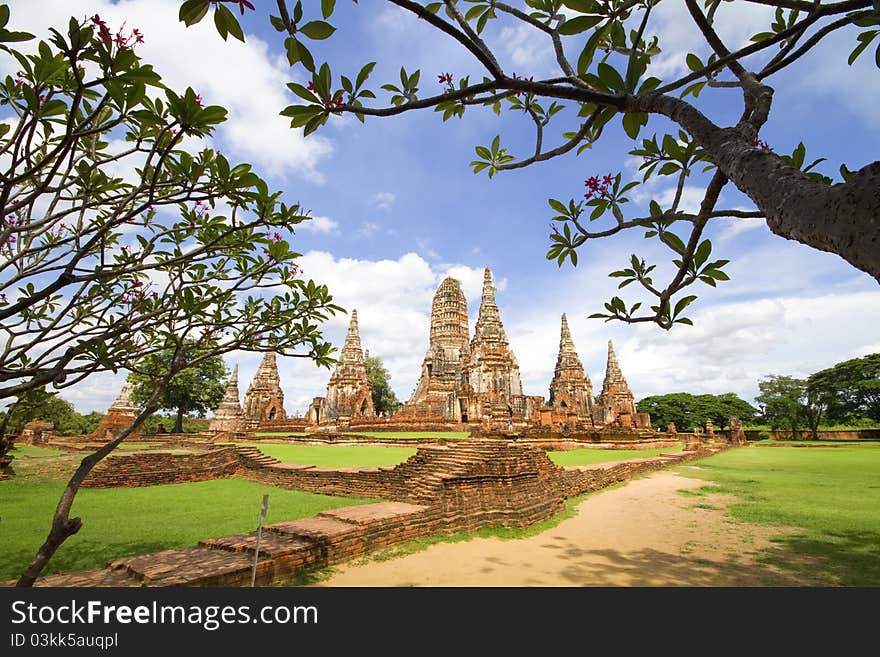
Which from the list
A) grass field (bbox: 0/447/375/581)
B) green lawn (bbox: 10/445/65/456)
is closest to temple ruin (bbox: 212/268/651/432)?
green lawn (bbox: 10/445/65/456)

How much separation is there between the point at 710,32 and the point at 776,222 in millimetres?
1514

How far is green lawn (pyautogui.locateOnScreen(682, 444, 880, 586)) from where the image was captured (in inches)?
216

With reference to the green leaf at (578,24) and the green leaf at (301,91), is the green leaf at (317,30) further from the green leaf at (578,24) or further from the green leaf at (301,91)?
the green leaf at (578,24)

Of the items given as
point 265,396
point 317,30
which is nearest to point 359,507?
point 317,30

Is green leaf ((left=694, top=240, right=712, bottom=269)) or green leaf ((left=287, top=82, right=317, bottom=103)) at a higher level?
green leaf ((left=287, top=82, right=317, bottom=103))

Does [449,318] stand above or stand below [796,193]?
above

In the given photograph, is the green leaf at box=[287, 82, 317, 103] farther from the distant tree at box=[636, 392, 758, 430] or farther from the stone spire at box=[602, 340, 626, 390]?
the distant tree at box=[636, 392, 758, 430]

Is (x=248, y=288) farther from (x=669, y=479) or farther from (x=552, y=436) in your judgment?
(x=552, y=436)

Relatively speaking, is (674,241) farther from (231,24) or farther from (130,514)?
(130,514)

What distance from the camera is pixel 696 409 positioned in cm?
5853

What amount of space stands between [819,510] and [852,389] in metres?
41.9

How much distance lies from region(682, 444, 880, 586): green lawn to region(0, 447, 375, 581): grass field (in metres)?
7.61

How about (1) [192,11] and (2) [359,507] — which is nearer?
(1) [192,11]

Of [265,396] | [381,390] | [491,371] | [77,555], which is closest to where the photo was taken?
[77,555]
